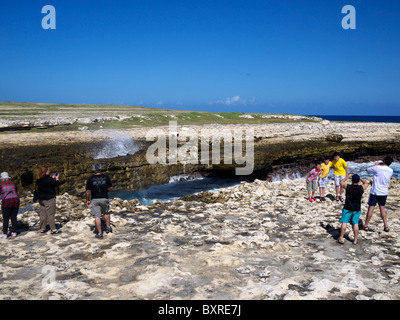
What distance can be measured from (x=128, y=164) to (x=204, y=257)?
42.2 feet

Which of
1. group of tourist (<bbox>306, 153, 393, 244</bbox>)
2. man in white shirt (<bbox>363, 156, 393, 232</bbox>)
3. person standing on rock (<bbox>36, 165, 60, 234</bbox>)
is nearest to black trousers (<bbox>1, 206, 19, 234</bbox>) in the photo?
person standing on rock (<bbox>36, 165, 60, 234</bbox>)

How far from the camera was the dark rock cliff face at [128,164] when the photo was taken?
15.8 metres

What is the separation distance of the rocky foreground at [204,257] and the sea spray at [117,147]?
429 inches

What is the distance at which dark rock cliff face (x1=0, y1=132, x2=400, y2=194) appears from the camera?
15828mm

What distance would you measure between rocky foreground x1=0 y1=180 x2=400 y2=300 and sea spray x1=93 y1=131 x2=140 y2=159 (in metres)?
10.9

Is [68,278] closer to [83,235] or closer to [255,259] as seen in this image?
[83,235]

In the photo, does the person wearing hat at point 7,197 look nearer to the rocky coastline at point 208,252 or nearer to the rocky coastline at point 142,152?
the rocky coastline at point 208,252

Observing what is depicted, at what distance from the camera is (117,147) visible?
23.9 metres

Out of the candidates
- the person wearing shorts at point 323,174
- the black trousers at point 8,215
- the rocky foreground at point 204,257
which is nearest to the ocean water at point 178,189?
the rocky foreground at point 204,257

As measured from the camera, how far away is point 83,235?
8.29m

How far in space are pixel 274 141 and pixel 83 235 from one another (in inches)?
1028

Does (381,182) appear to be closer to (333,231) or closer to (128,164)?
(333,231)

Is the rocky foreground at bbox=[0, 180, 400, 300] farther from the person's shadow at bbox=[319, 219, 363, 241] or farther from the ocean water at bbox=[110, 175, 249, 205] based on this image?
the ocean water at bbox=[110, 175, 249, 205]

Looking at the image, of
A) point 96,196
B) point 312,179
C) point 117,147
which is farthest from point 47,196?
point 117,147
